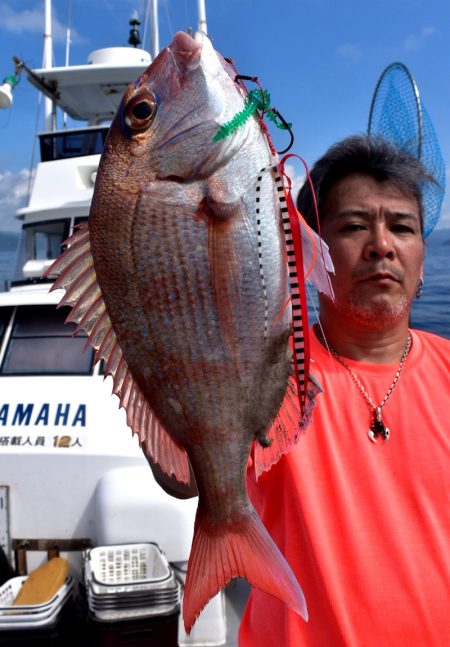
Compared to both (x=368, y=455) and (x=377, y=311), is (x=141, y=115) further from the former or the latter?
(x=368, y=455)

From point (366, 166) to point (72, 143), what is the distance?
289 inches

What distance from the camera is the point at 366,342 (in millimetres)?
1898

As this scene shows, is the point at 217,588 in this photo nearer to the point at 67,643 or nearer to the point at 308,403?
the point at 308,403

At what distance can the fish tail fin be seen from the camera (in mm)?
1188

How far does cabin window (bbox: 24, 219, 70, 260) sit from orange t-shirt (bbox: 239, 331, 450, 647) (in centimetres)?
711

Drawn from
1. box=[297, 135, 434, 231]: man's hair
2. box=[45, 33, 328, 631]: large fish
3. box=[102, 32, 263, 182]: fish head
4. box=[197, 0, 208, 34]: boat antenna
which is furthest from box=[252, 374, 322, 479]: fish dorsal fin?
box=[197, 0, 208, 34]: boat antenna

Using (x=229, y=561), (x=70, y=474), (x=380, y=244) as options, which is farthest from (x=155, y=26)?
(x=229, y=561)

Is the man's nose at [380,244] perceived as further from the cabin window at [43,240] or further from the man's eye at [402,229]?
the cabin window at [43,240]

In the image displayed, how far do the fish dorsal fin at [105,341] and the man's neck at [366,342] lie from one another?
862 millimetres

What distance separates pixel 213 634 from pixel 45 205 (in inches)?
257

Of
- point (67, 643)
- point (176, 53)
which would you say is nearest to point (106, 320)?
point (176, 53)

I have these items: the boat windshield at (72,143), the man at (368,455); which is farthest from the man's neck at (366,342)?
the boat windshield at (72,143)

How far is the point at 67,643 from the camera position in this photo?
3.36 metres

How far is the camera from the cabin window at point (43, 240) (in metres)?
8.07
